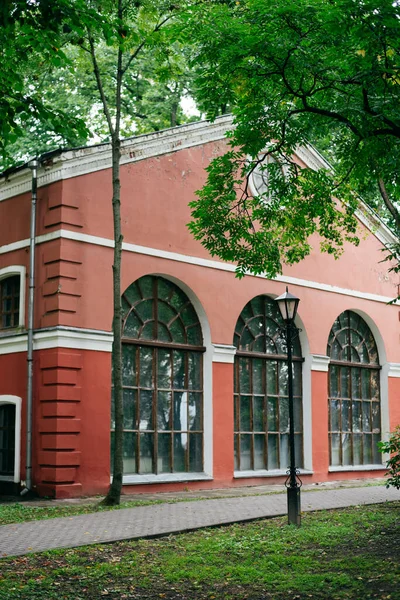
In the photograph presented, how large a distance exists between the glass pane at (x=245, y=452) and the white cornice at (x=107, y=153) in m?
6.77

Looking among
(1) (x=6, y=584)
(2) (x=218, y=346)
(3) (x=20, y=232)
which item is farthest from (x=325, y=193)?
(1) (x=6, y=584)

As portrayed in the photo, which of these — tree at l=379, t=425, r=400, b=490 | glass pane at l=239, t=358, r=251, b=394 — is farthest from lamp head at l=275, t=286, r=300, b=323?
glass pane at l=239, t=358, r=251, b=394

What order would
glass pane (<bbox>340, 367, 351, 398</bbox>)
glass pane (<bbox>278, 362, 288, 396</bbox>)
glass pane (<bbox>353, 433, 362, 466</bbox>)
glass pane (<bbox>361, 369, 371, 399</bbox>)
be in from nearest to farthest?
glass pane (<bbox>278, 362, 288, 396</bbox>)
glass pane (<bbox>340, 367, 351, 398</bbox>)
glass pane (<bbox>353, 433, 362, 466</bbox>)
glass pane (<bbox>361, 369, 371, 399</bbox>)

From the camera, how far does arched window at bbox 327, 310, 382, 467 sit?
2086 cm

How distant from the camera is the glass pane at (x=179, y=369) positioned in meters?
17.0

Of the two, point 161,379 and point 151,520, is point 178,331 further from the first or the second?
point 151,520

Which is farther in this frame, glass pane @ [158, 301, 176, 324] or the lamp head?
glass pane @ [158, 301, 176, 324]

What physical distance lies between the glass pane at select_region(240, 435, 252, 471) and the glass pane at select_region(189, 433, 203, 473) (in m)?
1.26

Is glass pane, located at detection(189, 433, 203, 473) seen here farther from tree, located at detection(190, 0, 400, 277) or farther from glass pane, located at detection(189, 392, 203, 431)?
tree, located at detection(190, 0, 400, 277)

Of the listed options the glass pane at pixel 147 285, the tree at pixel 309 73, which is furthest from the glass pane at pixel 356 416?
the tree at pixel 309 73

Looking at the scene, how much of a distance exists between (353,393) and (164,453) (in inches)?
279

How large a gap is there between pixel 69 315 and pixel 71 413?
72.3 inches

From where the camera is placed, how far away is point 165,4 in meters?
14.3

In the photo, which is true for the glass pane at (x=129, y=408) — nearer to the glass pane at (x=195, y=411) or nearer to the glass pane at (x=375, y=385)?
the glass pane at (x=195, y=411)
